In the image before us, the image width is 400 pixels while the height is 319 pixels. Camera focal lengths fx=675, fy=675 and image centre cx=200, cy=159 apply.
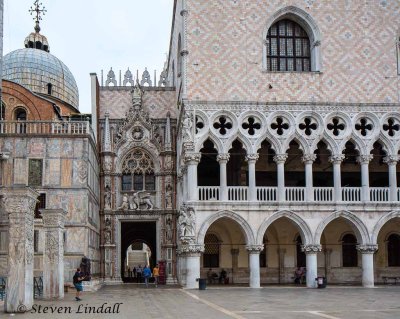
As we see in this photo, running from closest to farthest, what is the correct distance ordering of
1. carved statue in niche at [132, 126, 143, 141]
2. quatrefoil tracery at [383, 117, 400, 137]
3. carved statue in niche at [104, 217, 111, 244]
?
1. quatrefoil tracery at [383, 117, 400, 137]
2. carved statue in niche at [104, 217, 111, 244]
3. carved statue in niche at [132, 126, 143, 141]

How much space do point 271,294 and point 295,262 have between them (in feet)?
30.9

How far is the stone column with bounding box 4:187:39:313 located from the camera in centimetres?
1842

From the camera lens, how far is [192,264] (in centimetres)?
3047

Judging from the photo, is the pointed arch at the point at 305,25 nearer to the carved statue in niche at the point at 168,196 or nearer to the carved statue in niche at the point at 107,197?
the carved statue in niche at the point at 168,196

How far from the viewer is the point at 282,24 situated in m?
33.6

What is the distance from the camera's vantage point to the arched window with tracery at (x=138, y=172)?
37.6 meters

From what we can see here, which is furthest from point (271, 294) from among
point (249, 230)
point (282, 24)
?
point (282, 24)

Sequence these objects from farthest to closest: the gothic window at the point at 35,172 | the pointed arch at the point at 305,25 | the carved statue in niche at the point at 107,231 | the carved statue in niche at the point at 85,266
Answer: the carved statue in niche at the point at 107,231, the pointed arch at the point at 305,25, the gothic window at the point at 35,172, the carved statue in niche at the point at 85,266

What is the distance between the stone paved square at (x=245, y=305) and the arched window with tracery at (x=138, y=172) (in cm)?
1048

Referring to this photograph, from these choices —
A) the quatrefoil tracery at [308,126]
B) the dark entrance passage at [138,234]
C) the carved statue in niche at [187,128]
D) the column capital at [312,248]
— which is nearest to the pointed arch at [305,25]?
the quatrefoil tracery at [308,126]

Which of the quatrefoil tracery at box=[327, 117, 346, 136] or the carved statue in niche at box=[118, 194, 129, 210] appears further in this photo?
the carved statue in niche at box=[118, 194, 129, 210]

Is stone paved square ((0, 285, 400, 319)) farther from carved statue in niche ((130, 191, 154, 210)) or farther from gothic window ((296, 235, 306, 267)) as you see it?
carved statue in niche ((130, 191, 154, 210))

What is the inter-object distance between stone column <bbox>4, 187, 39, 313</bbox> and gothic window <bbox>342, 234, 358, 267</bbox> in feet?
67.7

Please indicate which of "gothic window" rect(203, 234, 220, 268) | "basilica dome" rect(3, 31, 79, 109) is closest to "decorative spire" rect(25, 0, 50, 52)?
"basilica dome" rect(3, 31, 79, 109)
